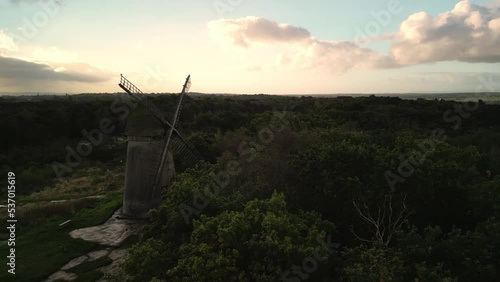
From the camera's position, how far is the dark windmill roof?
69.7 ft

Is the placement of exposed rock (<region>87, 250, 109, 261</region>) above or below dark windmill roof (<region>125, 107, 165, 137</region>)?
below

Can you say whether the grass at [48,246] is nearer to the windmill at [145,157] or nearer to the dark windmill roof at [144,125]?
the windmill at [145,157]

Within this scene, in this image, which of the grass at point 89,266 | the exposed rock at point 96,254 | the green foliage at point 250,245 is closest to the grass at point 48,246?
the exposed rock at point 96,254

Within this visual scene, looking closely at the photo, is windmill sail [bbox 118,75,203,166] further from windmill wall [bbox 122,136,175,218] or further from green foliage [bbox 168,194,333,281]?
green foliage [bbox 168,194,333,281]

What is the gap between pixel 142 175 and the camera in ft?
70.0

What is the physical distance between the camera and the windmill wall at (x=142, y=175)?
69.6ft

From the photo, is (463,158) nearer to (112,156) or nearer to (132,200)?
(132,200)

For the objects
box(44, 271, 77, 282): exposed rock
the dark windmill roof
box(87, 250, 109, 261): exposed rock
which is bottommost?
box(44, 271, 77, 282): exposed rock

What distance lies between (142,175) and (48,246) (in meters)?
5.90

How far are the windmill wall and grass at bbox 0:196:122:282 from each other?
9.63ft

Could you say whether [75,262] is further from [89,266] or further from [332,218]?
[332,218]

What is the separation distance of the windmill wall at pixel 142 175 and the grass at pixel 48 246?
9.63 feet
